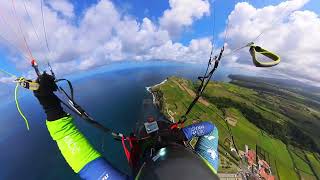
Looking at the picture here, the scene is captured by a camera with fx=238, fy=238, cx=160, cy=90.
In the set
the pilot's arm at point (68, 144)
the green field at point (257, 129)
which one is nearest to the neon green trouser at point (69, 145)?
the pilot's arm at point (68, 144)

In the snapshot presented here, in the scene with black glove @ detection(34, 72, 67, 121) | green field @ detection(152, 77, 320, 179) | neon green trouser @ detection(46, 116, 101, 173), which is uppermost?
black glove @ detection(34, 72, 67, 121)

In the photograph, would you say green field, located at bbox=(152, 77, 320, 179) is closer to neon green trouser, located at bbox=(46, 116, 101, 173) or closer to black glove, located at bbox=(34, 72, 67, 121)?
neon green trouser, located at bbox=(46, 116, 101, 173)

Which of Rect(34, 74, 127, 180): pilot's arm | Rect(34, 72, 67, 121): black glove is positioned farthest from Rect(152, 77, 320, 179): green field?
Rect(34, 72, 67, 121): black glove

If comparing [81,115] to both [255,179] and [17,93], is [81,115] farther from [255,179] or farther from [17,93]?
[255,179]

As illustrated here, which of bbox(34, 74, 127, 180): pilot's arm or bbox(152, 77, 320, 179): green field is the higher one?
bbox(34, 74, 127, 180): pilot's arm

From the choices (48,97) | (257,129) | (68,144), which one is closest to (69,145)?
(68,144)

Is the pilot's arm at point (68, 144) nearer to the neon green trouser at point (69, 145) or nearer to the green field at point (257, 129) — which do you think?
the neon green trouser at point (69, 145)

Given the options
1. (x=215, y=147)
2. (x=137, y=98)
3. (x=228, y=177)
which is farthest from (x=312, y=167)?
(x=215, y=147)
